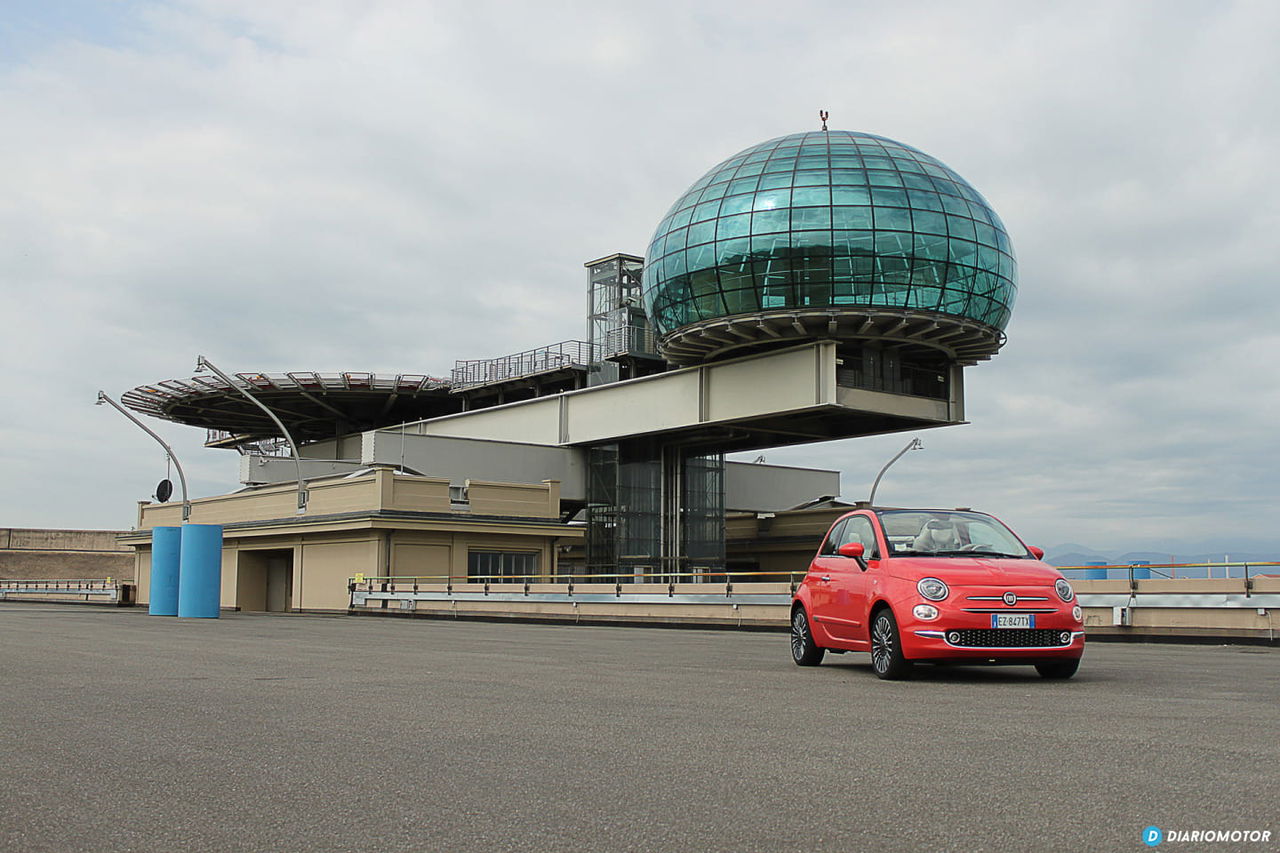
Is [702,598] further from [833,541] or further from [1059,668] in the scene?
[1059,668]

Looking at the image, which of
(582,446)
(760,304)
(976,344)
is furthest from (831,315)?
(582,446)

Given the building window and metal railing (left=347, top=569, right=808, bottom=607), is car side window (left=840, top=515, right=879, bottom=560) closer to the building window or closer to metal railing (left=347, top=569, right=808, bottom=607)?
metal railing (left=347, top=569, right=808, bottom=607)

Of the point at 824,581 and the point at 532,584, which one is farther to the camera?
the point at 532,584

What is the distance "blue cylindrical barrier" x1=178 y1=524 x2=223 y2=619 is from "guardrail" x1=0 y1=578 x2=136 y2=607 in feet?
72.5

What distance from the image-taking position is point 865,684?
10438 millimetres

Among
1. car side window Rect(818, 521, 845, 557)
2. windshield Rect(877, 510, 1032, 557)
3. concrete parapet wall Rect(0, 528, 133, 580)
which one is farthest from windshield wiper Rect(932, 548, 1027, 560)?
concrete parapet wall Rect(0, 528, 133, 580)

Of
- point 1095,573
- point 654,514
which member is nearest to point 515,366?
point 654,514

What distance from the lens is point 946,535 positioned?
37.3 ft

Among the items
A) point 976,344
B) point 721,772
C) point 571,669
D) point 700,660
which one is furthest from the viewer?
point 976,344

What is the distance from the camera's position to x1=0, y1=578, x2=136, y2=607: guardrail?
54.9 m

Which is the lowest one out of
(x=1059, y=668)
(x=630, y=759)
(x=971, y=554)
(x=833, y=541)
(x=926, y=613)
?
(x=630, y=759)

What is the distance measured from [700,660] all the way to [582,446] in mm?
40402

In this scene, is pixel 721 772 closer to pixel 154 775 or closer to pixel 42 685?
pixel 154 775

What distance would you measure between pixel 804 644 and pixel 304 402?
59417 mm
